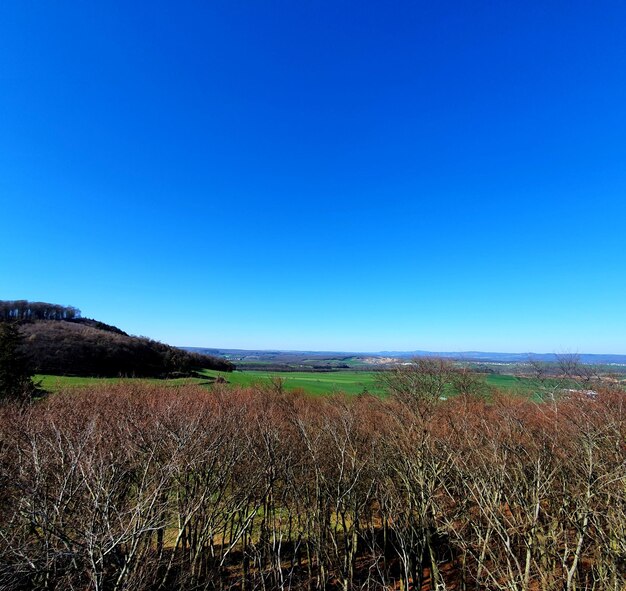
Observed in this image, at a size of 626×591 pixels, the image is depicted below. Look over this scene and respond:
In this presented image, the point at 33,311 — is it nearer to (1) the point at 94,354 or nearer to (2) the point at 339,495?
(1) the point at 94,354

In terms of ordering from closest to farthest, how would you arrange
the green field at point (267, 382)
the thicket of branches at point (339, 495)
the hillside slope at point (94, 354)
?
the thicket of branches at point (339, 495) → the green field at point (267, 382) → the hillside slope at point (94, 354)

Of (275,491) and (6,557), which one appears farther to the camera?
(275,491)

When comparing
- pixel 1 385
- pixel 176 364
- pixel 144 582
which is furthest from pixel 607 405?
pixel 176 364

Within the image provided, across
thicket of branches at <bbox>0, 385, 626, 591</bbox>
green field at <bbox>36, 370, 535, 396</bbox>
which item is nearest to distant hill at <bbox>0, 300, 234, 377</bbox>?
green field at <bbox>36, 370, 535, 396</bbox>

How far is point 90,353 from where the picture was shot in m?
77.6

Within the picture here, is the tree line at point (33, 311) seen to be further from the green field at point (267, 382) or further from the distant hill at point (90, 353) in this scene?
the green field at point (267, 382)

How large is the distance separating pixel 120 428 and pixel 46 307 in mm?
120564

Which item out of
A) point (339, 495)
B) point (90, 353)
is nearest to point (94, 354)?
point (90, 353)

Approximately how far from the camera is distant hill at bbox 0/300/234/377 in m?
70.9

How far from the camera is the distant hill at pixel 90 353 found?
70.9m

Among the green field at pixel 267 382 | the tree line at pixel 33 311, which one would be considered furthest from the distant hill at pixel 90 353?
the green field at pixel 267 382

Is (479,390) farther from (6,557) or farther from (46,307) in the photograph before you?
(46,307)

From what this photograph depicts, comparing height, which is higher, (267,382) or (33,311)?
(33,311)

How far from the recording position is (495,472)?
11.9 metres
